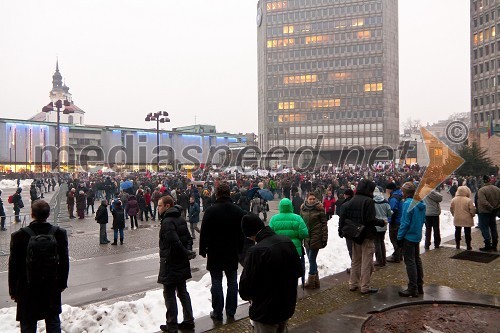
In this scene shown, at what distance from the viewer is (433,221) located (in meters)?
11.3

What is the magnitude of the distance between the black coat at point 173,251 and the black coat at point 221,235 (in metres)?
0.33

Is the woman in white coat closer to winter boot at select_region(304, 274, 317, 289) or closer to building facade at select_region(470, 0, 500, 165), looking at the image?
winter boot at select_region(304, 274, 317, 289)

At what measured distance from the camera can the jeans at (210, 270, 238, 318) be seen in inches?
242

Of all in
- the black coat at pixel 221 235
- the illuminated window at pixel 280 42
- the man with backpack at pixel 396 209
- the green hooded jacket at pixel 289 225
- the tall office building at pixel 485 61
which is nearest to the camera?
the black coat at pixel 221 235

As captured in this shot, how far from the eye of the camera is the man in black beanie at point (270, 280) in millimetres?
3826

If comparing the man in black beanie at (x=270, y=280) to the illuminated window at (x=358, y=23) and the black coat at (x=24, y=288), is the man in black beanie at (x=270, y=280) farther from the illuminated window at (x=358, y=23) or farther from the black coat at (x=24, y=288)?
the illuminated window at (x=358, y=23)

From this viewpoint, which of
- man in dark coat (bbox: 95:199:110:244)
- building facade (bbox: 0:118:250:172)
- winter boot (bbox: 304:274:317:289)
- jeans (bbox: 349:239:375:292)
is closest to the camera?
jeans (bbox: 349:239:375:292)

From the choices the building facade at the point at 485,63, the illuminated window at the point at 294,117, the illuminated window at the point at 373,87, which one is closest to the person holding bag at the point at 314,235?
the building facade at the point at 485,63

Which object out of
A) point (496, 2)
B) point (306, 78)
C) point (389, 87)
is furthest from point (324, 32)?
point (496, 2)

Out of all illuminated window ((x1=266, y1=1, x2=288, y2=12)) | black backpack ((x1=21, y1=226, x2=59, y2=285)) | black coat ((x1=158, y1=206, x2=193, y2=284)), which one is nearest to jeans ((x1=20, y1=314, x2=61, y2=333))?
black backpack ((x1=21, y1=226, x2=59, y2=285))

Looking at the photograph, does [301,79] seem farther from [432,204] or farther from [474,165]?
[432,204]

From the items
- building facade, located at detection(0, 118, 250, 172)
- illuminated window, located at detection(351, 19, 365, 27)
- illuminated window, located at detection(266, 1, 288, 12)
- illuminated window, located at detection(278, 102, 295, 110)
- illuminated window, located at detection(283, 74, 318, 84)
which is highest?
illuminated window, located at detection(266, 1, 288, 12)

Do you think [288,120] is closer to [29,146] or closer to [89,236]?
[29,146]

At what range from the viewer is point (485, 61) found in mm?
74625
